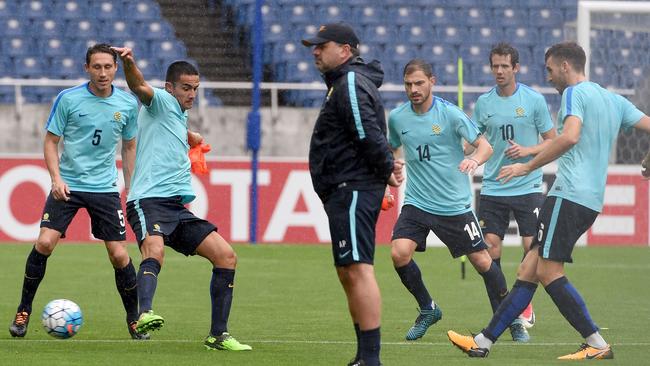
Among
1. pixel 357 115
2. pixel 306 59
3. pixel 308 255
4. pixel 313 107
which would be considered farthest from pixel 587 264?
pixel 357 115

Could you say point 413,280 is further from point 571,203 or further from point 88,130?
point 88,130

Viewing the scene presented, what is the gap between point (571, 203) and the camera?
26.8ft

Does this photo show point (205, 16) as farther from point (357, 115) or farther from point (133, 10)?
point (357, 115)

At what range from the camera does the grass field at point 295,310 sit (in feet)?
27.5

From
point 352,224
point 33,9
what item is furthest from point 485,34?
point 352,224

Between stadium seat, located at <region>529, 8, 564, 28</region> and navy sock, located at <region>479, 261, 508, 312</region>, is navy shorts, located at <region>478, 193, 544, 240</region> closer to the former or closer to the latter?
navy sock, located at <region>479, 261, 508, 312</region>

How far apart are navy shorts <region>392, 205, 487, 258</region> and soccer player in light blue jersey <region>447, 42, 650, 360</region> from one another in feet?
4.17

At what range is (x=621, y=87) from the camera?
18453mm

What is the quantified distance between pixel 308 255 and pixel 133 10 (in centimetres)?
629

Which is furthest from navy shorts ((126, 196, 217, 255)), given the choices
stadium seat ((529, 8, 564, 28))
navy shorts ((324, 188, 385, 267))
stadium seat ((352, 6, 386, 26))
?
stadium seat ((529, 8, 564, 28))

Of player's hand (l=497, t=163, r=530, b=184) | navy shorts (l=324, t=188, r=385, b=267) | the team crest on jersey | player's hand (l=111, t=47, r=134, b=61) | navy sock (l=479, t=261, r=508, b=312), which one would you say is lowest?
navy sock (l=479, t=261, r=508, b=312)

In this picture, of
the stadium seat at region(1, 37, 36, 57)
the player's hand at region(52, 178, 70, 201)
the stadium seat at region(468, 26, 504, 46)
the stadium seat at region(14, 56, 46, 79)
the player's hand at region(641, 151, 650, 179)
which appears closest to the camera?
the player's hand at region(641, 151, 650, 179)

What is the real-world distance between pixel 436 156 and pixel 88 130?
97.7 inches

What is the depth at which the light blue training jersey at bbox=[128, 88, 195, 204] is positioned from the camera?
878cm
